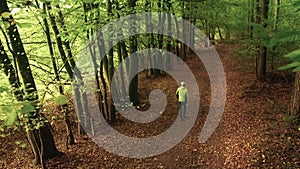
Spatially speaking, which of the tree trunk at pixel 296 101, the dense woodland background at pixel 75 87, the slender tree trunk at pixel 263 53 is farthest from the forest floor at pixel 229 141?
the slender tree trunk at pixel 263 53

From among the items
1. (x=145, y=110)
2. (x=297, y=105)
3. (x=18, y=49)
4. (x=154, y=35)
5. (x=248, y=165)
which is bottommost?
(x=145, y=110)

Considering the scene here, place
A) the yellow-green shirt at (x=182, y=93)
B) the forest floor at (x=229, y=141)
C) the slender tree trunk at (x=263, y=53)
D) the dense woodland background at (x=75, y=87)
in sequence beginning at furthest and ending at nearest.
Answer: the slender tree trunk at (x=263, y=53), the yellow-green shirt at (x=182, y=93), the forest floor at (x=229, y=141), the dense woodland background at (x=75, y=87)

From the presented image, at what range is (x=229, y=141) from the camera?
10.4m

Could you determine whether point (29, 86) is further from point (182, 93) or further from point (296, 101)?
point (296, 101)

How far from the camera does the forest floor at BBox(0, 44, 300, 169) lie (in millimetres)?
8719

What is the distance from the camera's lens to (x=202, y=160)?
9539mm

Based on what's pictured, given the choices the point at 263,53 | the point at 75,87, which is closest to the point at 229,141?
the point at 75,87

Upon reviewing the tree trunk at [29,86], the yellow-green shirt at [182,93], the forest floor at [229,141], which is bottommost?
the forest floor at [229,141]

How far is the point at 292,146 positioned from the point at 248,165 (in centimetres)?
174

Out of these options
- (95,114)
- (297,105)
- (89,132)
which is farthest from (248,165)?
(95,114)

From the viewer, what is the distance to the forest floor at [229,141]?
872 cm

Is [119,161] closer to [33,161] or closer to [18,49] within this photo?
[33,161]

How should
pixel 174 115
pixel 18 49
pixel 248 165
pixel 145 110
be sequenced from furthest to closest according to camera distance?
pixel 145 110
pixel 174 115
pixel 248 165
pixel 18 49

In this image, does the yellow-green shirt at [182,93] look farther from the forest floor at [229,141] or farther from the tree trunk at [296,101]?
the tree trunk at [296,101]
